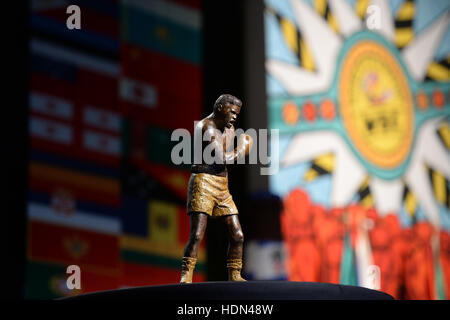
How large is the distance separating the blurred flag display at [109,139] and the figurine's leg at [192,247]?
2.23 metres

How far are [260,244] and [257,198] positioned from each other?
0.39m

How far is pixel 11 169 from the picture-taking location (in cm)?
617

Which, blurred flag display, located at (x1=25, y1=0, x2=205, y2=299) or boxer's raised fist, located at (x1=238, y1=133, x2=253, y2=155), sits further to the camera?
blurred flag display, located at (x1=25, y1=0, x2=205, y2=299)

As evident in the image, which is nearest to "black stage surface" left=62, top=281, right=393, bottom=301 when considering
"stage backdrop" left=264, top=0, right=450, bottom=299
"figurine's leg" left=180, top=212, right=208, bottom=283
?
"figurine's leg" left=180, top=212, right=208, bottom=283

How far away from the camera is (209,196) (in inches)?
171

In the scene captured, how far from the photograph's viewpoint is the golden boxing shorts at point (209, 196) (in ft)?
14.2

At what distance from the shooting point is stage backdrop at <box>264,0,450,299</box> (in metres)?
7.12

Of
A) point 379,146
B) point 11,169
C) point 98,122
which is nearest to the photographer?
point 11,169

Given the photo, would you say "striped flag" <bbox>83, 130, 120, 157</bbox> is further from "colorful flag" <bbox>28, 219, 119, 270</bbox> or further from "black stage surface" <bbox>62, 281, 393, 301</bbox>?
"black stage surface" <bbox>62, 281, 393, 301</bbox>

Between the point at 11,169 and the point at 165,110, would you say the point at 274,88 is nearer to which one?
the point at 165,110

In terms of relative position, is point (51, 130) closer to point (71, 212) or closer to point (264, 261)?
point (71, 212)

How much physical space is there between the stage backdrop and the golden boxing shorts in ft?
8.03

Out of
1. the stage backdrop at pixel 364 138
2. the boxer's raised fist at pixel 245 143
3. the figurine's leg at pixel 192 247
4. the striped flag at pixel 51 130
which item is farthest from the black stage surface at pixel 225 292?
the stage backdrop at pixel 364 138

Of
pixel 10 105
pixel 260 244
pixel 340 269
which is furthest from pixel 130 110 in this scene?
pixel 340 269
